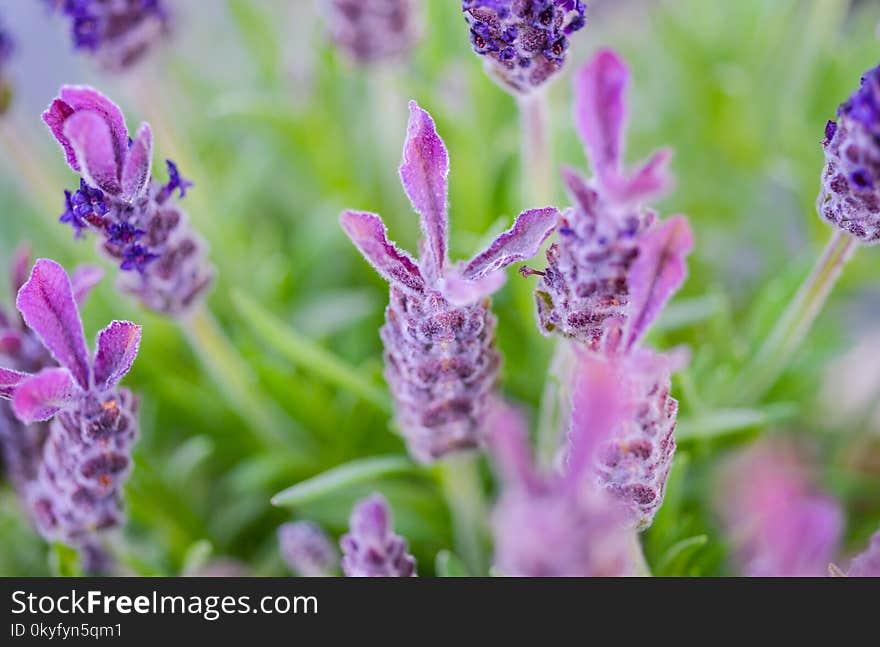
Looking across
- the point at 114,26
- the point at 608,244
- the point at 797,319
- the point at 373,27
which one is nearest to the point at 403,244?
the point at 373,27

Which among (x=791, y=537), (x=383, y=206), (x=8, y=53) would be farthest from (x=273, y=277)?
(x=791, y=537)

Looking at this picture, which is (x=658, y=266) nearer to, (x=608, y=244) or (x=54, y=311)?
(x=608, y=244)

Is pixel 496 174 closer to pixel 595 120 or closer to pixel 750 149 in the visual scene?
pixel 750 149

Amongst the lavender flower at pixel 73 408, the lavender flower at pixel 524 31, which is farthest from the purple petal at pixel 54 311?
the lavender flower at pixel 524 31

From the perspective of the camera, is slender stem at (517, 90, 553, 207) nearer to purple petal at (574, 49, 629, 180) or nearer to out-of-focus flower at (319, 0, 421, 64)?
purple petal at (574, 49, 629, 180)

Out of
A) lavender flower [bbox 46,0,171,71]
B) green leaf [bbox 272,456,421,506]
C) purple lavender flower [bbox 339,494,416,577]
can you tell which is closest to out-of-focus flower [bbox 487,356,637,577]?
purple lavender flower [bbox 339,494,416,577]

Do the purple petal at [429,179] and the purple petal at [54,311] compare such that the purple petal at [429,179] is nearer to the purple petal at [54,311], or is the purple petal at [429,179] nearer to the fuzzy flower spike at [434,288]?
the fuzzy flower spike at [434,288]
